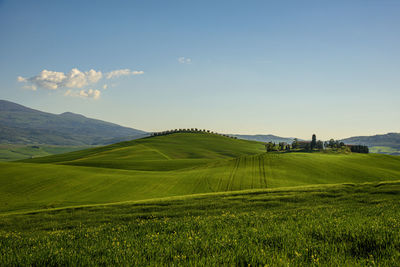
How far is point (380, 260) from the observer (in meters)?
5.62

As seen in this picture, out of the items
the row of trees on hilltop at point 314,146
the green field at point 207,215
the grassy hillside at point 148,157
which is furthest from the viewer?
the row of trees on hilltop at point 314,146

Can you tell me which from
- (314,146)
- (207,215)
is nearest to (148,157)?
(314,146)

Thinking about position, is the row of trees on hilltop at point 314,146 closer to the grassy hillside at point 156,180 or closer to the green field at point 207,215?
the green field at point 207,215

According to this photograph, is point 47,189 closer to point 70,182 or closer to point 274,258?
point 70,182

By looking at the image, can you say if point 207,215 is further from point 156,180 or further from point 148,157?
point 148,157

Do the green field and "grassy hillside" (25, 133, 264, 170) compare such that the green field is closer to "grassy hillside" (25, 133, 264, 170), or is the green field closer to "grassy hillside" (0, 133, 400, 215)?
"grassy hillside" (0, 133, 400, 215)

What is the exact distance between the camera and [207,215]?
18844mm

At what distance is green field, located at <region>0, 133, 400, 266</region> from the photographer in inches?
248

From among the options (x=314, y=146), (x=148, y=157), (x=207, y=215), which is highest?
(x=314, y=146)

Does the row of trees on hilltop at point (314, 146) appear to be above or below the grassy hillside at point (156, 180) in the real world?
above

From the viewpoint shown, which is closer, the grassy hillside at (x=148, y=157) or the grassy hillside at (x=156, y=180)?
the grassy hillside at (x=156, y=180)

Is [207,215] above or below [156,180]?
above

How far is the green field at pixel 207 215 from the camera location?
630 cm

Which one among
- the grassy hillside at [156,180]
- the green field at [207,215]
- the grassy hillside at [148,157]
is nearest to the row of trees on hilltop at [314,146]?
the grassy hillside at [148,157]
